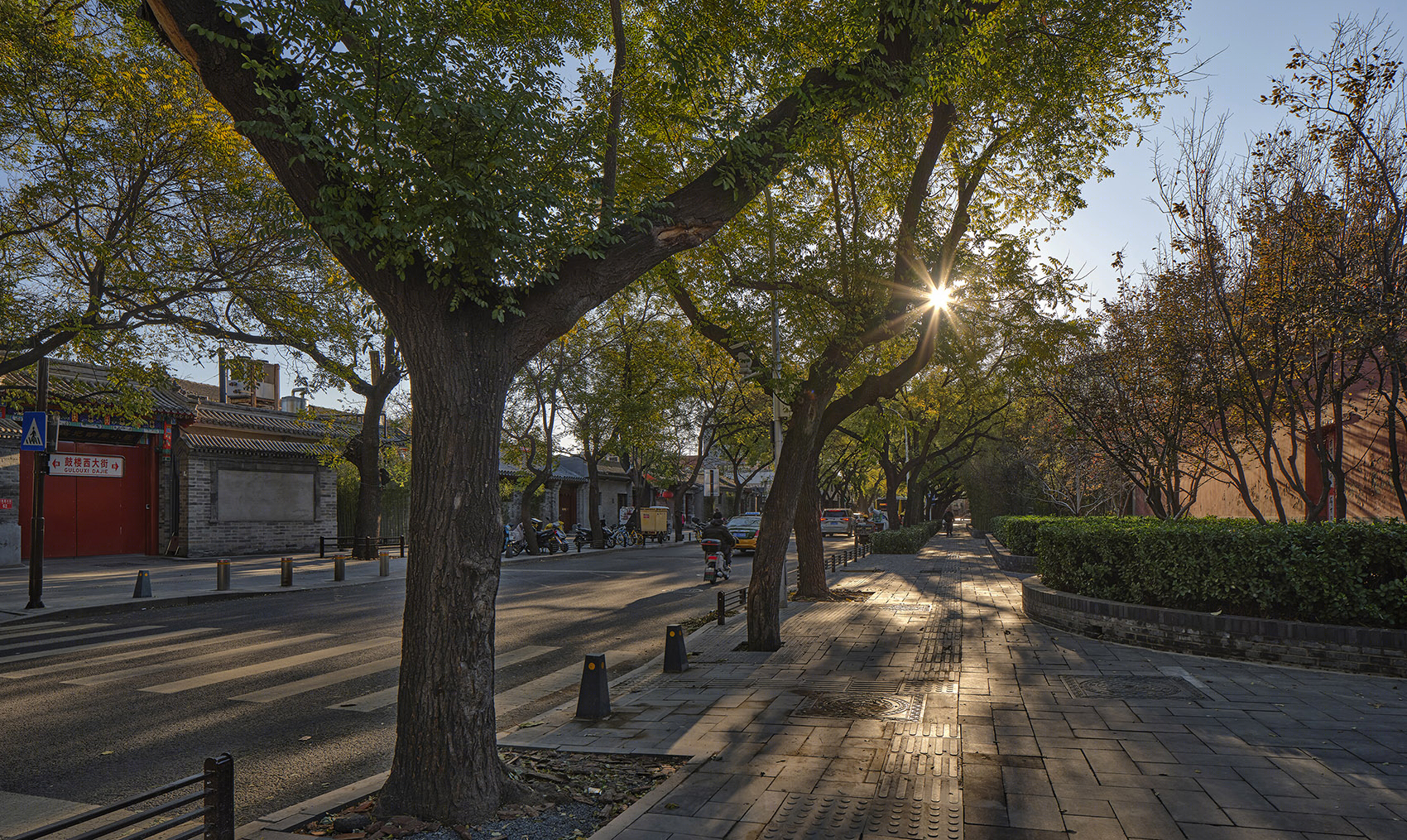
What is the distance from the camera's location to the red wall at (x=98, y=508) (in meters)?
23.2

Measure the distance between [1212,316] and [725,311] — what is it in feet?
23.3

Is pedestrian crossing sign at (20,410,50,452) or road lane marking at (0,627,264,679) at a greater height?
pedestrian crossing sign at (20,410,50,452)

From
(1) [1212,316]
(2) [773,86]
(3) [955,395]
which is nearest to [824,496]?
(3) [955,395]

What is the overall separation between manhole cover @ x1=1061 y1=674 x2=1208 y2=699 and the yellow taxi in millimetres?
19422

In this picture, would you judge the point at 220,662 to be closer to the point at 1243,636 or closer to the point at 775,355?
the point at 775,355

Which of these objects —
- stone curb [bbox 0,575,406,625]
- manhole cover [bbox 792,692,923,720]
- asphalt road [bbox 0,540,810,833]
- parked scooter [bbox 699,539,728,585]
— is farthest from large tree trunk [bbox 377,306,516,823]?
parked scooter [bbox 699,539,728,585]

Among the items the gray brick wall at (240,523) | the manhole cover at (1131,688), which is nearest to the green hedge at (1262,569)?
the manhole cover at (1131,688)

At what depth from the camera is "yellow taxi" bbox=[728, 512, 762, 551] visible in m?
28.5

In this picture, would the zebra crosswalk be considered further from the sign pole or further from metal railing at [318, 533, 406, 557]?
metal railing at [318, 533, 406, 557]

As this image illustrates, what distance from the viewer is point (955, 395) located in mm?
26094

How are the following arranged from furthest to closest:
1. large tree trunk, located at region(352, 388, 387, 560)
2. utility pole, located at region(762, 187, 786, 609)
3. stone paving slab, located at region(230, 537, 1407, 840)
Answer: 1. large tree trunk, located at region(352, 388, 387, 560)
2. utility pole, located at region(762, 187, 786, 609)
3. stone paving slab, located at region(230, 537, 1407, 840)

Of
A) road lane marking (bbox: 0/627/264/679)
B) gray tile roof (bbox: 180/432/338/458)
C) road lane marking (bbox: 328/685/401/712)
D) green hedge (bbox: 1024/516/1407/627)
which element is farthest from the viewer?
gray tile roof (bbox: 180/432/338/458)

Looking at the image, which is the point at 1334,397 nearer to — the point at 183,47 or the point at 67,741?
the point at 183,47

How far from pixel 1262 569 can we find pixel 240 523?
28.4 metres
